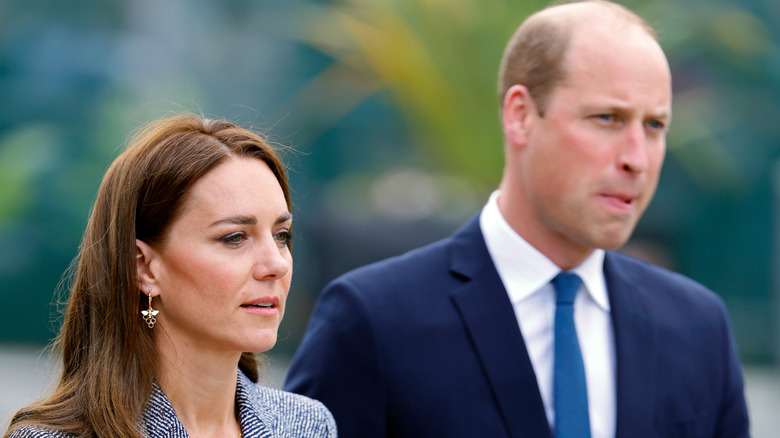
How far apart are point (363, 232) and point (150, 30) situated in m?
3.40

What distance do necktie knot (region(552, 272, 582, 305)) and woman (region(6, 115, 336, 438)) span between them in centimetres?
93

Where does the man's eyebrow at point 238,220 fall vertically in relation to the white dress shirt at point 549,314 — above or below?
above

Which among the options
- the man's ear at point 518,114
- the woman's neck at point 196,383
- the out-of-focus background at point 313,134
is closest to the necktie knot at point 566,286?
the man's ear at point 518,114

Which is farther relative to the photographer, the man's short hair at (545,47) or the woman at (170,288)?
the man's short hair at (545,47)

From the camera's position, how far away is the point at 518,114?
10.4 feet

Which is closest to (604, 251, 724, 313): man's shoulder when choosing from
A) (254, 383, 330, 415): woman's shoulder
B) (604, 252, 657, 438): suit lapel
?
(604, 252, 657, 438): suit lapel

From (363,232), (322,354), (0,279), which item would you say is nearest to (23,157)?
(0,279)

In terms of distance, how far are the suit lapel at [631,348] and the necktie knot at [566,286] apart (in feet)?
0.50

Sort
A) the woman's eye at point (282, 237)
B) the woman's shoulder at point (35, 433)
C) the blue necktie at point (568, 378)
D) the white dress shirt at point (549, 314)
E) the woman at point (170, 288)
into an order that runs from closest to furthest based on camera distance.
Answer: the woman's shoulder at point (35, 433), the woman at point (170, 288), the woman's eye at point (282, 237), the blue necktie at point (568, 378), the white dress shirt at point (549, 314)

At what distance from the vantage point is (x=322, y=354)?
9.77 feet

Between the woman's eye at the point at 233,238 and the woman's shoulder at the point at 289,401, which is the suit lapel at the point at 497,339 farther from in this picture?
the woman's eye at the point at 233,238

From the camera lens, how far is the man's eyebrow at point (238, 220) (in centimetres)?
233

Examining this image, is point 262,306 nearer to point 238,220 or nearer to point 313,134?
point 238,220

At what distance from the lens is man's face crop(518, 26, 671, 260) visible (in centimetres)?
293
